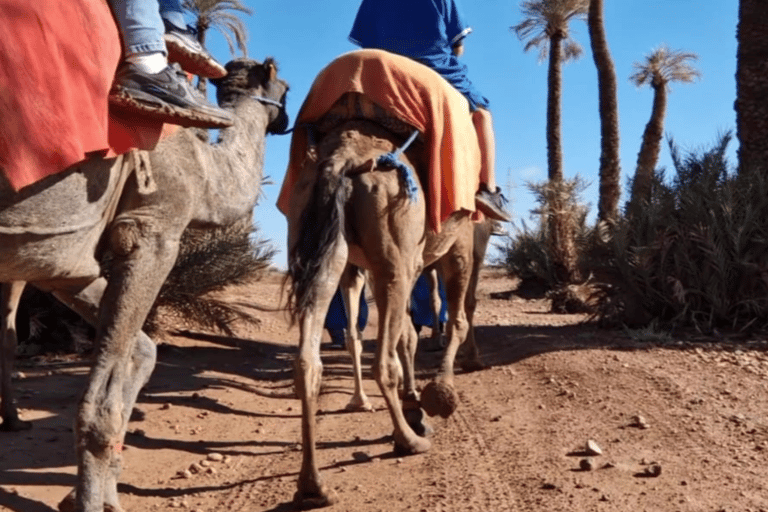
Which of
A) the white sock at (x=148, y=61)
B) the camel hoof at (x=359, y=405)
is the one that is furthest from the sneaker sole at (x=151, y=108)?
the camel hoof at (x=359, y=405)

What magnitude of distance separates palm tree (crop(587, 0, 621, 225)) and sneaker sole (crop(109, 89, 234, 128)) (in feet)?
53.5

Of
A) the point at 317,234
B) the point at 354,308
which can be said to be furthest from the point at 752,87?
the point at 317,234

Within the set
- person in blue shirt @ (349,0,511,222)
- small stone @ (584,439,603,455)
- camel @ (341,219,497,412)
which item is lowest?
small stone @ (584,439,603,455)

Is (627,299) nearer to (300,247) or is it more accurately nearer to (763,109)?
(763,109)

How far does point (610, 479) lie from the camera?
447 centimetres

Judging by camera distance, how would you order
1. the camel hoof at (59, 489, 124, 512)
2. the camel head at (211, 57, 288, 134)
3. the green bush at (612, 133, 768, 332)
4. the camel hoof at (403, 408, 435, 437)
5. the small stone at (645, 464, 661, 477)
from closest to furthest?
the camel hoof at (59, 489, 124, 512) → the small stone at (645, 464, 661, 477) → the camel head at (211, 57, 288, 134) → the camel hoof at (403, 408, 435, 437) → the green bush at (612, 133, 768, 332)

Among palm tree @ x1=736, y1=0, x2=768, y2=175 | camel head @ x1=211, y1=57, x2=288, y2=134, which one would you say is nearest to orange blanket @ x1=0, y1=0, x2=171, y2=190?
camel head @ x1=211, y1=57, x2=288, y2=134

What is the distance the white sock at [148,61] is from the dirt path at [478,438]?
2151mm

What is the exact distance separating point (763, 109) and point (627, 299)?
2825 mm

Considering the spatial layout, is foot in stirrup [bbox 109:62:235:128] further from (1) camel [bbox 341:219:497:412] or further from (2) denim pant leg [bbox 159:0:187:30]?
(1) camel [bbox 341:219:497:412]

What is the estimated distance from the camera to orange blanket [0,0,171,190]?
3.24 m

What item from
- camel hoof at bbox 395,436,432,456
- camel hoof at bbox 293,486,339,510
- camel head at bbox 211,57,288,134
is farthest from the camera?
camel hoof at bbox 395,436,432,456

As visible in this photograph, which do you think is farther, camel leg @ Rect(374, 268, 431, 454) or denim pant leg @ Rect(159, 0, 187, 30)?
camel leg @ Rect(374, 268, 431, 454)

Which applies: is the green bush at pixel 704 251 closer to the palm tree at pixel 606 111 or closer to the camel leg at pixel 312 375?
the camel leg at pixel 312 375
